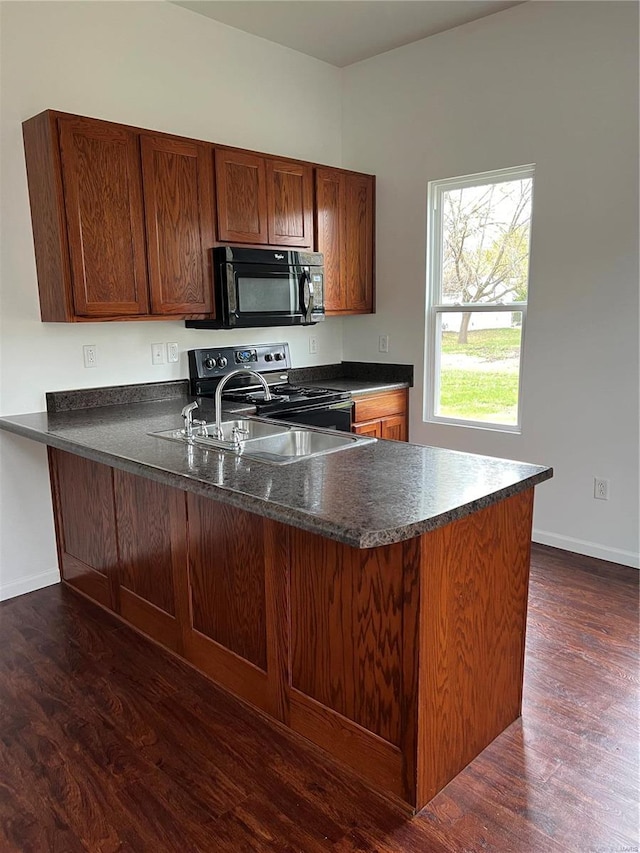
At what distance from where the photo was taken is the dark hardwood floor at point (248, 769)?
1.68 m

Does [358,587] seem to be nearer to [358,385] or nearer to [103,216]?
[103,216]

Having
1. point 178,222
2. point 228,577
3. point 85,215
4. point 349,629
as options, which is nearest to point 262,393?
point 178,222

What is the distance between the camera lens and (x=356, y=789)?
1.84 meters

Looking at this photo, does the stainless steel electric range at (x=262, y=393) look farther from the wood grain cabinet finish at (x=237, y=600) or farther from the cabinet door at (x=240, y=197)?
the wood grain cabinet finish at (x=237, y=600)

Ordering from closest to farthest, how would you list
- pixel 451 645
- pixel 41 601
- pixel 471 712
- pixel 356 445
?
pixel 451 645, pixel 471 712, pixel 356 445, pixel 41 601

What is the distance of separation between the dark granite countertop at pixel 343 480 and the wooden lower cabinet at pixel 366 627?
0.10 metres

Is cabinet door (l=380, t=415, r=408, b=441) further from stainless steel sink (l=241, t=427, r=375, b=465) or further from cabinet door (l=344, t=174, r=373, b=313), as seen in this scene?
stainless steel sink (l=241, t=427, r=375, b=465)

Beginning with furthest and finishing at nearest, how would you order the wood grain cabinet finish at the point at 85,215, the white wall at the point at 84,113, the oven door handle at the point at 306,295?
the oven door handle at the point at 306,295 < the white wall at the point at 84,113 < the wood grain cabinet finish at the point at 85,215

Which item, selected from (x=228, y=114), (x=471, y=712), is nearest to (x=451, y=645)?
(x=471, y=712)

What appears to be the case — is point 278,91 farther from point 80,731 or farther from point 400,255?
point 80,731

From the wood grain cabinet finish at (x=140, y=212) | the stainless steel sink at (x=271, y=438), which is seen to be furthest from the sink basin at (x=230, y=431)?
the wood grain cabinet finish at (x=140, y=212)

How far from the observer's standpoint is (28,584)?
3.21 meters

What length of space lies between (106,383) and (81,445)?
992 millimetres

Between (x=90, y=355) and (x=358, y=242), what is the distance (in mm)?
1944
